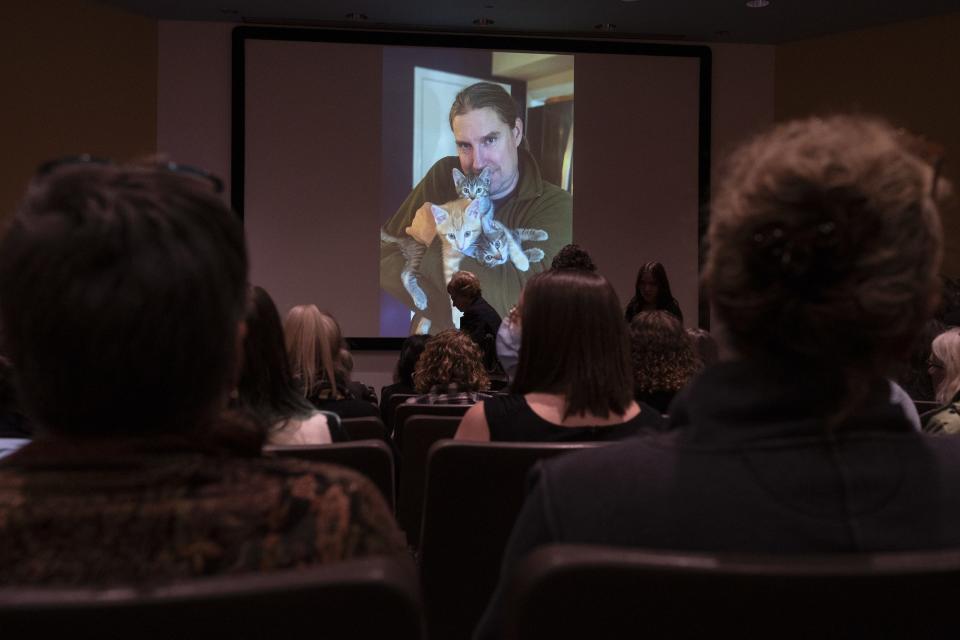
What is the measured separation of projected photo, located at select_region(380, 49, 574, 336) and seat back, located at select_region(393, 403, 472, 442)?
15.0 ft

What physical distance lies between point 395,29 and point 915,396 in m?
5.66

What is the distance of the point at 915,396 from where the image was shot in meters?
3.35

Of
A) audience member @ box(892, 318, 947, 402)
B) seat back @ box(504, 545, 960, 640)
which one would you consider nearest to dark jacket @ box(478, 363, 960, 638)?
seat back @ box(504, 545, 960, 640)

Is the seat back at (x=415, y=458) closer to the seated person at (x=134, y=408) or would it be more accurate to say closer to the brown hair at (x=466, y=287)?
the seated person at (x=134, y=408)

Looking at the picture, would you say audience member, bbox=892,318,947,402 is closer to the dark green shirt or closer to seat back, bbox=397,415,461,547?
seat back, bbox=397,415,461,547

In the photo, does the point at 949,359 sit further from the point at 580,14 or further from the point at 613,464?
the point at 580,14

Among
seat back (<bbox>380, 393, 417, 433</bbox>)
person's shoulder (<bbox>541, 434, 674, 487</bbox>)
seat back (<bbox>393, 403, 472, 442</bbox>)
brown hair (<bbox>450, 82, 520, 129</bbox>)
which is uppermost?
brown hair (<bbox>450, 82, 520, 129</bbox>)

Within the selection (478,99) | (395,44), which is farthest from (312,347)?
(395,44)

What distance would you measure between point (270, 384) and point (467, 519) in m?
0.67

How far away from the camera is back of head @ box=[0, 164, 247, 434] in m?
0.76

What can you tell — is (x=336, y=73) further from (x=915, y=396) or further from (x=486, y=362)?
(x=915, y=396)

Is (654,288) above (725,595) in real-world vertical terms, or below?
above

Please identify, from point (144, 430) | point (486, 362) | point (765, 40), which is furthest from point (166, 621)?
point (765, 40)

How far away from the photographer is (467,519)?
5.41 ft
